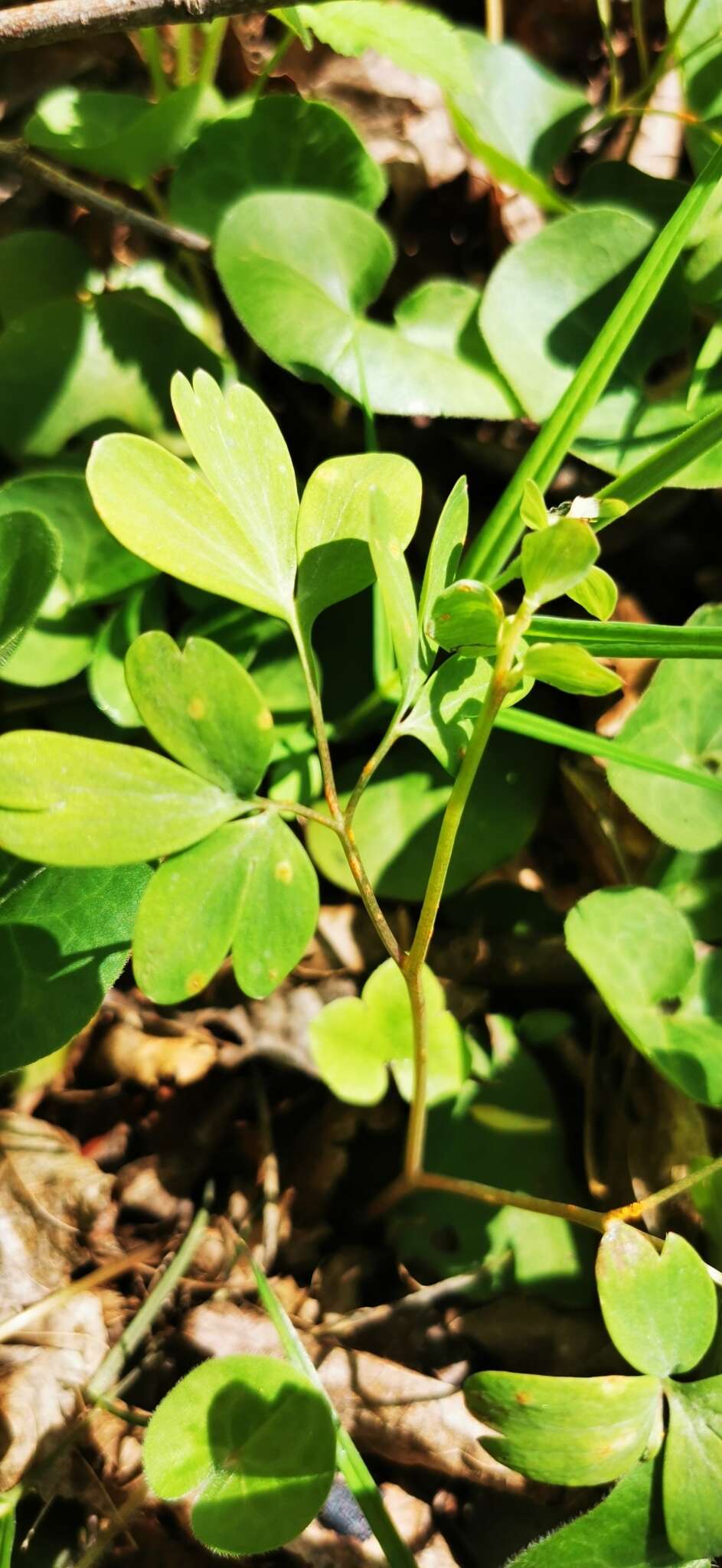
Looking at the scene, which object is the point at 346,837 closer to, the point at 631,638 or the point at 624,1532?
the point at 631,638

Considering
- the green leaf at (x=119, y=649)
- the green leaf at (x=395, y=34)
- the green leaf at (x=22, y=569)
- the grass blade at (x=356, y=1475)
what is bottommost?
the grass blade at (x=356, y=1475)

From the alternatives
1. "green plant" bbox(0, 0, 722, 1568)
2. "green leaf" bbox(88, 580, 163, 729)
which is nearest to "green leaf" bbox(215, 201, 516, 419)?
"green plant" bbox(0, 0, 722, 1568)

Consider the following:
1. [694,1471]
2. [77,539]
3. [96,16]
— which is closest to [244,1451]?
[694,1471]

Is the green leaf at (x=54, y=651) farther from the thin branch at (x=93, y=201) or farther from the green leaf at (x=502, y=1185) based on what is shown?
the green leaf at (x=502, y=1185)

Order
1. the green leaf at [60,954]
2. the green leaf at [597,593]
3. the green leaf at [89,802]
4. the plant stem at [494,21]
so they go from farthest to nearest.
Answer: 1. the plant stem at [494,21]
2. the green leaf at [60,954]
3. the green leaf at [597,593]
4. the green leaf at [89,802]

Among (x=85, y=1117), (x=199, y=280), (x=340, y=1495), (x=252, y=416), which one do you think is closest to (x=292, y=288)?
(x=199, y=280)

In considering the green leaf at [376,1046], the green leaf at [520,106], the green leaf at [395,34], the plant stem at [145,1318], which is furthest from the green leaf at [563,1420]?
the green leaf at [520,106]

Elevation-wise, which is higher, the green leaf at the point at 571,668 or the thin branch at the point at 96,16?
the thin branch at the point at 96,16
